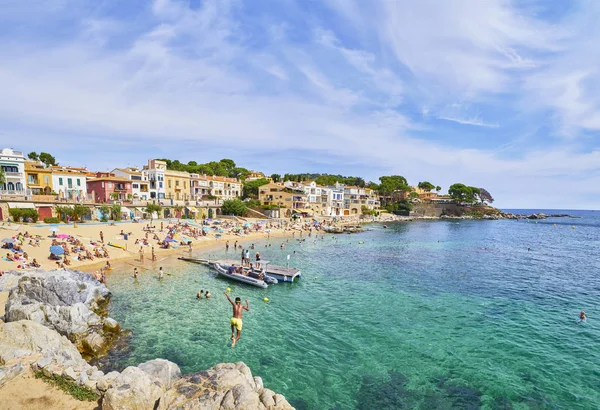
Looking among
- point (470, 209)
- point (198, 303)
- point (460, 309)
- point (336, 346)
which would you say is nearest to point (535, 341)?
point (460, 309)

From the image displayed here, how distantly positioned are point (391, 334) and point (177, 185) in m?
68.4

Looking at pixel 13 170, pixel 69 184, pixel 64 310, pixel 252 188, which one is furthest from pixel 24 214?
pixel 252 188

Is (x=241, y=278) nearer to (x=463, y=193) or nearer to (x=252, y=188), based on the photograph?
(x=252, y=188)

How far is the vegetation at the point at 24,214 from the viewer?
42.7 metres

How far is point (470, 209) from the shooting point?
140000 millimetres

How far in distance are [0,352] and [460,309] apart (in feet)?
85.4

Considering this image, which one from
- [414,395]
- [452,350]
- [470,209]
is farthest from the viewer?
[470,209]

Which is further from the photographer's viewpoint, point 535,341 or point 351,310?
point 351,310

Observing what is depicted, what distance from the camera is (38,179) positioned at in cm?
5203

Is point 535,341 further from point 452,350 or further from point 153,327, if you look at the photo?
point 153,327

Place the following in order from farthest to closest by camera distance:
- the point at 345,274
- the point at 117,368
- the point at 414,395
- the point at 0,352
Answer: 1. the point at 345,274
2. the point at 117,368
3. the point at 414,395
4. the point at 0,352

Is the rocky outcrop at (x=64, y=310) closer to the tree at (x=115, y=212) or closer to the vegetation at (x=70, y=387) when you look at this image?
the vegetation at (x=70, y=387)

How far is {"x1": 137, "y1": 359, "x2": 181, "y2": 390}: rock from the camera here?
1105 cm

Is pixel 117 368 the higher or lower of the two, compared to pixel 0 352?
lower
